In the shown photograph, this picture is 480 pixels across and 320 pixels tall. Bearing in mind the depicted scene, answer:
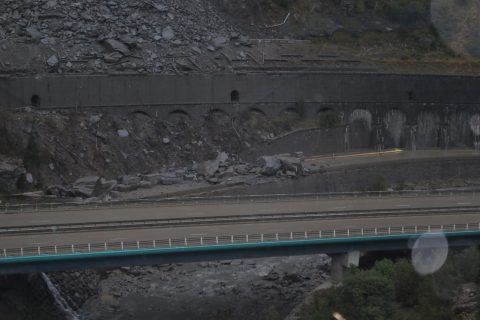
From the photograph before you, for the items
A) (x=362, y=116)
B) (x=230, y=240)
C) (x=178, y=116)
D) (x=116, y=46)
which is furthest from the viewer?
(x=362, y=116)

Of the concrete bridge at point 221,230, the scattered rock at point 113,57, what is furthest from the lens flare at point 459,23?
the concrete bridge at point 221,230

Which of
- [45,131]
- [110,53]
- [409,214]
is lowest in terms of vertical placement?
[409,214]

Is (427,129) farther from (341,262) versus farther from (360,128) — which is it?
(341,262)

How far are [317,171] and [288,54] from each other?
1219cm

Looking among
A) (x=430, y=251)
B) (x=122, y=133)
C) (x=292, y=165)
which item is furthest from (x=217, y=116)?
(x=430, y=251)

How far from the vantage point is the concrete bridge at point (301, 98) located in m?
48.2

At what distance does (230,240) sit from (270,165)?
1675 centimetres

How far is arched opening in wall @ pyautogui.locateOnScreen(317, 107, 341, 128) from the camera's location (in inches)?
2082

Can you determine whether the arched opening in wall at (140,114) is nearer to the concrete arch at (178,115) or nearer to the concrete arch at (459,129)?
the concrete arch at (178,115)

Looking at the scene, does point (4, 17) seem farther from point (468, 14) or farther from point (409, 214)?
point (468, 14)

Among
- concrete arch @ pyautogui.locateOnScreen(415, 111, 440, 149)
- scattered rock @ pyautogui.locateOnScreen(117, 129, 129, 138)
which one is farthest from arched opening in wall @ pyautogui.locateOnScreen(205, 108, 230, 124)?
concrete arch @ pyautogui.locateOnScreen(415, 111, 440, 149)

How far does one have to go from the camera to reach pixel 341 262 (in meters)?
31.4

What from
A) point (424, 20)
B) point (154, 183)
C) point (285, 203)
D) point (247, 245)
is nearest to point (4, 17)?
point (154, 183)

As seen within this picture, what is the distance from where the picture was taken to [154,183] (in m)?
43.8
